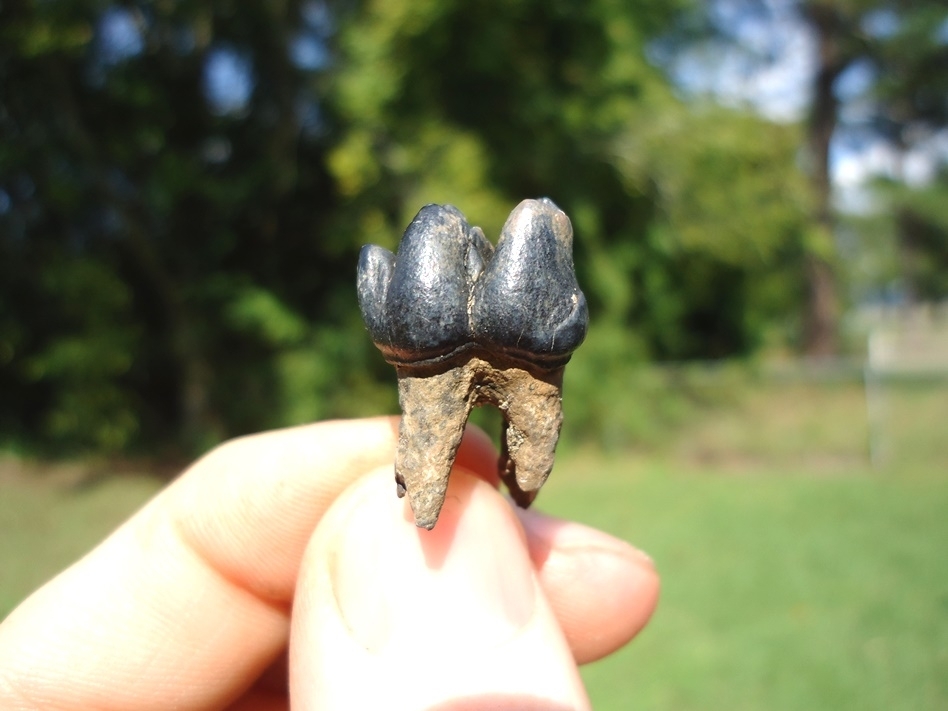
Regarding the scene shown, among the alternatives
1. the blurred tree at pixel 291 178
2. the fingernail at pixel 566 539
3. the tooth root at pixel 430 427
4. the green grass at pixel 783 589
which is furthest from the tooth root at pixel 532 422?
the blurred tree at pixel 291 178

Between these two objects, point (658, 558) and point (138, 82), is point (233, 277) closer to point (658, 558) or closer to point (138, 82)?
point (138, 82)

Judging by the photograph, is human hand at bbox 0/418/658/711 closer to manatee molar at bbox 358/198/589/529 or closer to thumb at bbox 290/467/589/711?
thumb at bbox 290/467/589/711

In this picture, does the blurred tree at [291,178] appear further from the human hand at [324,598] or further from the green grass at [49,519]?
the human hand at [324,598]

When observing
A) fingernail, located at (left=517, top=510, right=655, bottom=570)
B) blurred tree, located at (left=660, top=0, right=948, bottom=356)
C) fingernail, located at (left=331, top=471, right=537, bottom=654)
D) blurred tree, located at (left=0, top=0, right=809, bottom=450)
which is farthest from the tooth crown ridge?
blurred tree, located at (left=660, top=0, right=948, bottom=356)

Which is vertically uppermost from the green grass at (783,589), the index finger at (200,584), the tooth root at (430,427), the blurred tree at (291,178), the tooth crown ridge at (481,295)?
the blurred tree at (291,178)

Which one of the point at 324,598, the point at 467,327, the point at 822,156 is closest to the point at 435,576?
the point at 324,598

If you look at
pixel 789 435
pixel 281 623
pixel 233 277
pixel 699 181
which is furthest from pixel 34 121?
pixel 789 435

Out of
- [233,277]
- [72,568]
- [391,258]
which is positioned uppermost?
[233,277]
